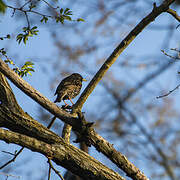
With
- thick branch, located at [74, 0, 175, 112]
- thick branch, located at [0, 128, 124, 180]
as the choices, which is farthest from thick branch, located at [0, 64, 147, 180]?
thick branch, located at [74, 0, 175, 112]

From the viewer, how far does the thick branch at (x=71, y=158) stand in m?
2.92

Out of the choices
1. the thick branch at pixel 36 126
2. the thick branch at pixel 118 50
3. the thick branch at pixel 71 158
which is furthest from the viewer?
the thick branch at pixel 118 50

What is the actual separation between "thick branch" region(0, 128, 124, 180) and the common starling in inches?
134

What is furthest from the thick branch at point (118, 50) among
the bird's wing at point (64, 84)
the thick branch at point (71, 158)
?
the bird's wing at point (64, 84)

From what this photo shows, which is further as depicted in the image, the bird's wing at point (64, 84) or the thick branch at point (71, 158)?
the bird's wing at point (64, 84)

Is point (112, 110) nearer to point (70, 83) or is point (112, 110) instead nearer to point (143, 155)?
point (143, 155)

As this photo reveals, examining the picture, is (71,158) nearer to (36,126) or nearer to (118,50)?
(36,126)

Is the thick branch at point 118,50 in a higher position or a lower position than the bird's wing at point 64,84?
lower

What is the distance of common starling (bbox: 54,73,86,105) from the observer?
6762 millimetres

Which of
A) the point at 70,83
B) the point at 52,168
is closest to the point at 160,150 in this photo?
the point at 70,83

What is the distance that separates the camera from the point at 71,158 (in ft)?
10.5

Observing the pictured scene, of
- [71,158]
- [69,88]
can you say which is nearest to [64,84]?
[69,88]

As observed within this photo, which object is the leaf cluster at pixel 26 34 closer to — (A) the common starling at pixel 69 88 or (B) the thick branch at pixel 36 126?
(B) the thick branch at pixel 36 126

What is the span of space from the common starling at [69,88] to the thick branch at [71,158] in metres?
3.41
